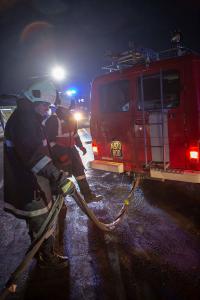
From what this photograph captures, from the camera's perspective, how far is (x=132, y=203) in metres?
5.25

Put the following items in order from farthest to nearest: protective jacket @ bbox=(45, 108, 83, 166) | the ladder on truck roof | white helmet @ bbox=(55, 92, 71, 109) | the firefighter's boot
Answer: the ladder on truck roof < the firefighter's boot < protective jacket @ bbox=(45, 108, 83, 166) < white helmet @ bbox=(55, 92, 71, 109)

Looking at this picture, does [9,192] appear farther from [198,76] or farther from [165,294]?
[198,76]

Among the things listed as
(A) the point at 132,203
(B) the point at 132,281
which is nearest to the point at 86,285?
(B) the point at 132,281

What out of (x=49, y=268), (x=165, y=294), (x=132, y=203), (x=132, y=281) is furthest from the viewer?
(x=132, y=203)

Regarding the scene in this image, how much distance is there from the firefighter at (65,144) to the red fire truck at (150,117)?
0.88 m

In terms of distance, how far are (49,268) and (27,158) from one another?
1.42 m

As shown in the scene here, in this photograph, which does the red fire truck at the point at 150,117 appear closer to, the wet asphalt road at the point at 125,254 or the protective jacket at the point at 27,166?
the wet asphalt road at the point at 125,254

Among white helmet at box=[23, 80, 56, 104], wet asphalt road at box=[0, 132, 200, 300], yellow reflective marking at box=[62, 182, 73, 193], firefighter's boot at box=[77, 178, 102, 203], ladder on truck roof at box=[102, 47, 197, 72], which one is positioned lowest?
wet asphalt road at box=[0, 132, 200, 300]

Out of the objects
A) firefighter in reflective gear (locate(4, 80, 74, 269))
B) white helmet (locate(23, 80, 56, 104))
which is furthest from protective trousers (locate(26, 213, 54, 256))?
white helmet (locate(23, 80, 56, 104))

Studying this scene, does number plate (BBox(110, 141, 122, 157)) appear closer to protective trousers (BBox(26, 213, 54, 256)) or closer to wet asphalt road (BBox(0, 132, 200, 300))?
wet asphalt road (BBox(0, 132, 200, 300))

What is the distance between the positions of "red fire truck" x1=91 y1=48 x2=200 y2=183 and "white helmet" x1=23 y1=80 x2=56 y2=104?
2195mm

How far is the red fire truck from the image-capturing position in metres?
4.54

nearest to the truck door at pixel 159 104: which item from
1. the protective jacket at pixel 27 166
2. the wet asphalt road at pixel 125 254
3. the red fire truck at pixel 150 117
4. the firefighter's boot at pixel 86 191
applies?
the red fire truck at pixel 150 117

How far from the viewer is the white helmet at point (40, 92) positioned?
3002 millimetres
